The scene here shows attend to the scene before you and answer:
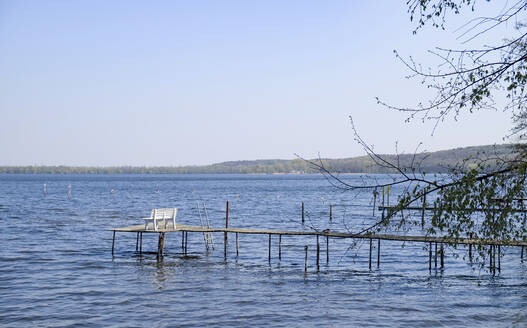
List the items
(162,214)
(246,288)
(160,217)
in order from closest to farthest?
(246,288)
(160,217)
(162,214)

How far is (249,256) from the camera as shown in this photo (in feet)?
90.8

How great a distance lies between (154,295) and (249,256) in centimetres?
987

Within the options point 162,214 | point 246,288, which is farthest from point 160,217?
point 246,288

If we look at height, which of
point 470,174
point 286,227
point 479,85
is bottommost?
point 286,227

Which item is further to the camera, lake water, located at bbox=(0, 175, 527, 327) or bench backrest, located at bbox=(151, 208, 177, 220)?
bench backrest, located at bbox=(151, 208, 177, 220)

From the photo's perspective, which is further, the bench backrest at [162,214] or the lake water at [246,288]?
the bench backrest at [162,214]

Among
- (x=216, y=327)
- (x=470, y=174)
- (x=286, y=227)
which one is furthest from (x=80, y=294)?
(x=286, y=227)

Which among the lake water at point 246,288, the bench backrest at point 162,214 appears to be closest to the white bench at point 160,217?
the bench backrest at point 162,214

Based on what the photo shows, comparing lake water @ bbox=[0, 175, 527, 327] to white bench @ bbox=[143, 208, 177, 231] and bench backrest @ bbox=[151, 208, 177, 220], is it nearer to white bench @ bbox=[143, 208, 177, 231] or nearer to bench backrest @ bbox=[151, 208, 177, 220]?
white bench @ bbox=[143, 208, 177, 231]

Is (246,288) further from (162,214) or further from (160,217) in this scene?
(162,214)

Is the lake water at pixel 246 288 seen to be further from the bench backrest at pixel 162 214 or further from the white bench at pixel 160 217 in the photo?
the bench backrest at pixel 162 214

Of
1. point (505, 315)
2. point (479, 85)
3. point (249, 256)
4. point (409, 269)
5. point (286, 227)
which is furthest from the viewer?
point (286, 227)

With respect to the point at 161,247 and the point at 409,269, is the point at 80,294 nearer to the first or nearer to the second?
the point at 161,247

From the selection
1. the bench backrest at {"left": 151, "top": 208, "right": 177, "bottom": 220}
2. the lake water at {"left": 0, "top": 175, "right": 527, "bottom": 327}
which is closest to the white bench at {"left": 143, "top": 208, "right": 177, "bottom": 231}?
the bench backrest at {"left": 151, "top": 208, "right": 177, "bottom": 220}
